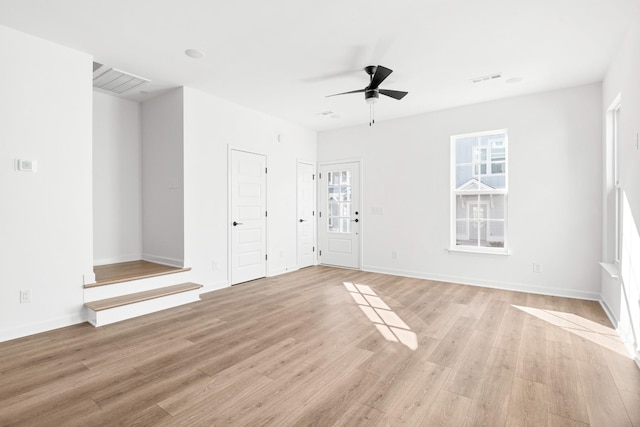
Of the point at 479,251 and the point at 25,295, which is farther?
the point at 479,251

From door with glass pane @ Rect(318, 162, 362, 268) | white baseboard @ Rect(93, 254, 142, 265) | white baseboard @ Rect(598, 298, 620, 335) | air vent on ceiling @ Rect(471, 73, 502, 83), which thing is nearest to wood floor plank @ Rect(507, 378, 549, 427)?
white baseboard @ Rect(598, 298, 620, 335)

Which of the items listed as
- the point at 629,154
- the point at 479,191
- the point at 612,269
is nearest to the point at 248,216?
the point at 479,191

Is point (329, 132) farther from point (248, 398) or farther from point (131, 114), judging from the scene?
point (248, 398)

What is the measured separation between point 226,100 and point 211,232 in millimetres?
2107

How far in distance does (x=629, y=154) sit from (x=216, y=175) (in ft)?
16.4

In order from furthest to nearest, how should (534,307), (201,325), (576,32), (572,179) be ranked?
(572,179), (534,307), (201,325), (576,32)

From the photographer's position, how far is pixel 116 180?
16.3ft

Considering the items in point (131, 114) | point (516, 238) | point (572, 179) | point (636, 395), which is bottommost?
point (636, 395)

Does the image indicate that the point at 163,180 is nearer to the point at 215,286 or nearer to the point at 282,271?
the point at 215,286

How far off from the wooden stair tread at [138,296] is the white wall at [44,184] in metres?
0.24

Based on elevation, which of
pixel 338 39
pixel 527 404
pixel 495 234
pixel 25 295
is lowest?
pixel 527 404

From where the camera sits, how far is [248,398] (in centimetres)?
215

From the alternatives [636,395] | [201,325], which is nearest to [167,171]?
[201,325]

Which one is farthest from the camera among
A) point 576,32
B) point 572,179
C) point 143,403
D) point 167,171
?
point 167,171
